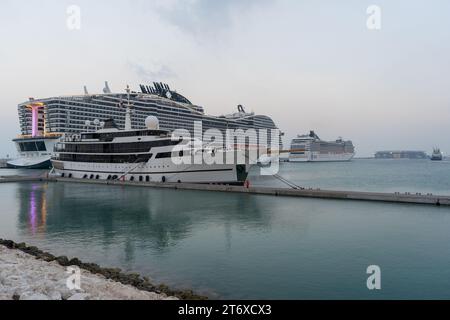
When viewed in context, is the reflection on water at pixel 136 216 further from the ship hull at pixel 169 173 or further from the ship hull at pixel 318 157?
the ship hull at pixel 318 157

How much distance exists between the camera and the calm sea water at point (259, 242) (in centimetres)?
1152

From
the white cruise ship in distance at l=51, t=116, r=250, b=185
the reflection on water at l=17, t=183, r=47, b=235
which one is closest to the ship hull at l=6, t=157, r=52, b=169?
the white cruise ship in distance at l=51, t=116, r=250, b=185

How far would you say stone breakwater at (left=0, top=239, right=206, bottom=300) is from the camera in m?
8.95

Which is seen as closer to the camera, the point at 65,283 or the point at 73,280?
the point at 65,283

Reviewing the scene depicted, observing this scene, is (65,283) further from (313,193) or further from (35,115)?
(35,115)

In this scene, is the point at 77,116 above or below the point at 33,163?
above

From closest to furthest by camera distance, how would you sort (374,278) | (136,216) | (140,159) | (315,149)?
(374,278)
(136,216)
(140,159)
(315,149)

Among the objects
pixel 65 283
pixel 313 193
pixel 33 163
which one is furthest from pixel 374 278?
pixel 33 163

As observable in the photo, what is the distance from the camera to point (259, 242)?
1728 centimetres

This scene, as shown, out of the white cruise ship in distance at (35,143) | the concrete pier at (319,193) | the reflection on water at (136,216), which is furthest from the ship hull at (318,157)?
the reflection on water at (136,216)


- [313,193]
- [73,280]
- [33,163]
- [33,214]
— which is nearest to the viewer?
[73,280]

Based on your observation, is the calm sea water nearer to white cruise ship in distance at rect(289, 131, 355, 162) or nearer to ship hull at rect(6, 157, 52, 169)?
ship hull at rect(6, 157, 52, 169)

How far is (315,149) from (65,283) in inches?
6138

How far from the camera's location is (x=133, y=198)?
A: 35.2 m
